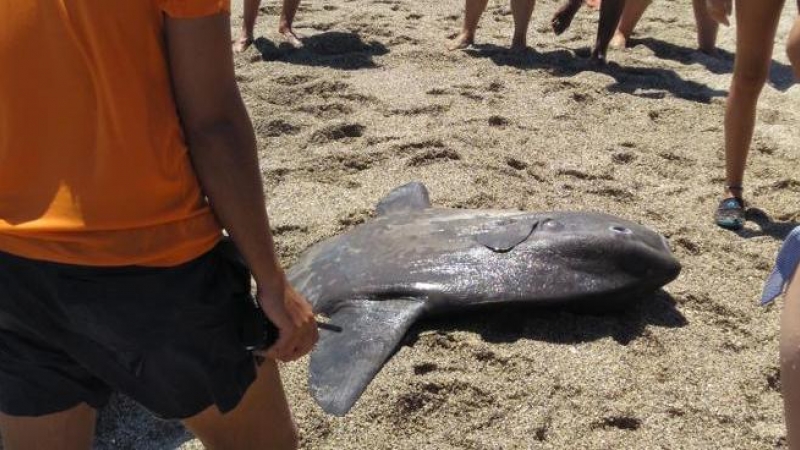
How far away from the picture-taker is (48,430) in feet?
5.23

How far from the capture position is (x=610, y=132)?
4.40 meters

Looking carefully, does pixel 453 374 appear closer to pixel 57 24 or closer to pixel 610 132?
pixel 57 24

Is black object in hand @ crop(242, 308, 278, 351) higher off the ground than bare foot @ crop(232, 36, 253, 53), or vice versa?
black object in hand @ crop(242, 308, 278, 351)

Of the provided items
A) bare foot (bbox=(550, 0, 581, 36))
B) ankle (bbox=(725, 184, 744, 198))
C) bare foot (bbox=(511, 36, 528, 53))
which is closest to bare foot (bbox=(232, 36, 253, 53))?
bare foot (bbox=(511, 36, 528, 53))

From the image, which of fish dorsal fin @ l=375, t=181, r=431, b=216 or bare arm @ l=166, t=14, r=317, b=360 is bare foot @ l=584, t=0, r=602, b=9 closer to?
fish dorsal fin @ l=375, t=181, r=431, b=216

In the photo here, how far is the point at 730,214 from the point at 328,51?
2.89 m

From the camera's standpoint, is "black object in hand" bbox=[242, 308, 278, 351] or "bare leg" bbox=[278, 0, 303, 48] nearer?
"black object in hand" bbox=[242, 308, 278, 351]

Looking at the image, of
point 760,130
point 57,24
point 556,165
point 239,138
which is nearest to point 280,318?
point 239,138

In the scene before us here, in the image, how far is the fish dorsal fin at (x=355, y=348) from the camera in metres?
2.55

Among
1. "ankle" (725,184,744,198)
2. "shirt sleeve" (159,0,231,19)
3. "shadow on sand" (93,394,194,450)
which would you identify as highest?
"shirt sleeve" (159,0,231,19)

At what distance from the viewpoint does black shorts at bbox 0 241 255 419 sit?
4.67ft

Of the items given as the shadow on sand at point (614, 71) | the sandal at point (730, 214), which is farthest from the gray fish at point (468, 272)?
the shadow on sand at point (614, 71)

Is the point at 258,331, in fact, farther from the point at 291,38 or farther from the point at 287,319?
the point at 291,38

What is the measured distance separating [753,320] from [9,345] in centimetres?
228
